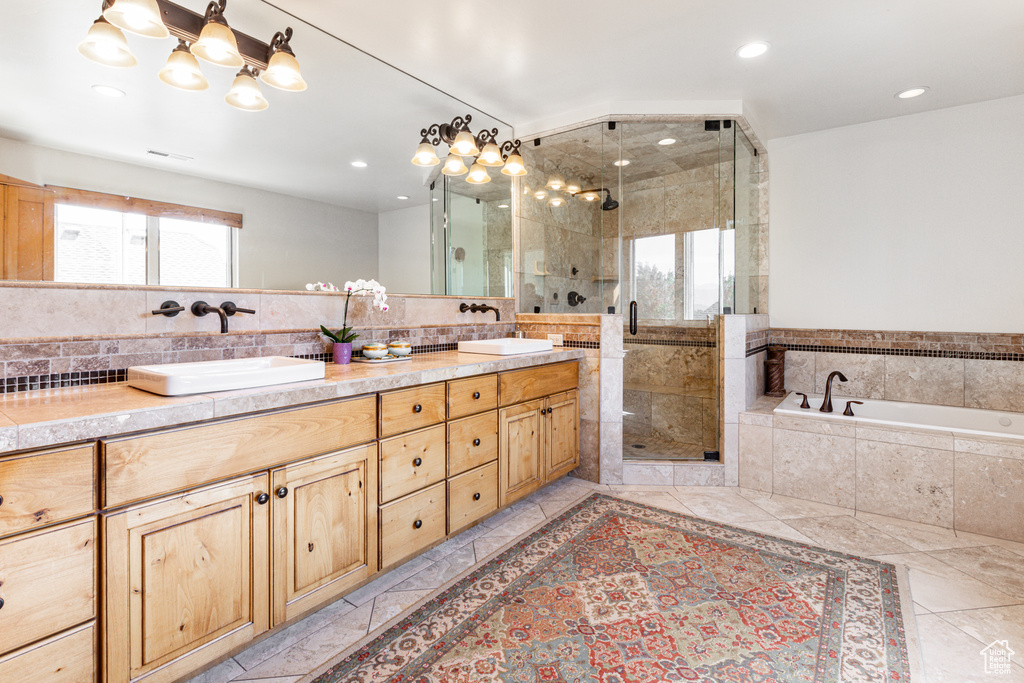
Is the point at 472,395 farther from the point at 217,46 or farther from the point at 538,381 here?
the point at 217,46

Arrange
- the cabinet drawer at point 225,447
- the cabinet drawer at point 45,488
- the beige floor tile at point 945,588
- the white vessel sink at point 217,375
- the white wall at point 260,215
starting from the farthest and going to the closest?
the beige floor tile at point 945,588
the white wall at point 260,215
the white vessel sink at point 217,375
the cabinet drawer at point 225,447
the cabinet drawer at point 45,488

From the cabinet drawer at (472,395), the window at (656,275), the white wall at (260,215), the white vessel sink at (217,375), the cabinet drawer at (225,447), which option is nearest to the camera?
the cabinet drawer at (225,447)

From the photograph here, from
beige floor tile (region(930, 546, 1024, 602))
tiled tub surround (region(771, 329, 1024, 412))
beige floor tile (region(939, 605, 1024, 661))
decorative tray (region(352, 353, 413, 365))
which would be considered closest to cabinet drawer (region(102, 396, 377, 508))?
decorative tray (region(352, 353, 413, 365))

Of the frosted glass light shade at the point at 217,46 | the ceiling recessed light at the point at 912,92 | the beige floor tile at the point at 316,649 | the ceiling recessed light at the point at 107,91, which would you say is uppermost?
the ceiling recessed light at the point at 912,92

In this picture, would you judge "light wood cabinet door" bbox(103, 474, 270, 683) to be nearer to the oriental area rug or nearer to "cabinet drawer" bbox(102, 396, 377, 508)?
"cabinet drawer" bbox(102, 396, 377, 508)

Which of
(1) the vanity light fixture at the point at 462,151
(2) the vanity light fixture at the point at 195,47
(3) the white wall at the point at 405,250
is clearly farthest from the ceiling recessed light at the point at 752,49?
(2) the vanity light fixture at the point at 195,47

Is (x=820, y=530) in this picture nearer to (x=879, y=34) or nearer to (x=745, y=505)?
(x=745, y=505)

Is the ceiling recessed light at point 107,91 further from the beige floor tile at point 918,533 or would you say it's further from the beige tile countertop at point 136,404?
the beige floor tile at point 918,533

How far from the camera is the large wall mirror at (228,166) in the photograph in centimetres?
156

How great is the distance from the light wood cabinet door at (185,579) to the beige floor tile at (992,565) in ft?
9.18

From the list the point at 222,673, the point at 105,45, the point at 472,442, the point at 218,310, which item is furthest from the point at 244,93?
the point at 222,673

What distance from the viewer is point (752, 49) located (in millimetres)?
2473

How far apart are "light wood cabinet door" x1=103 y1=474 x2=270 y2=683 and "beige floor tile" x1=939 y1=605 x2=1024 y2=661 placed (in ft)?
7.81

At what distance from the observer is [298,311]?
2195 millimetres
